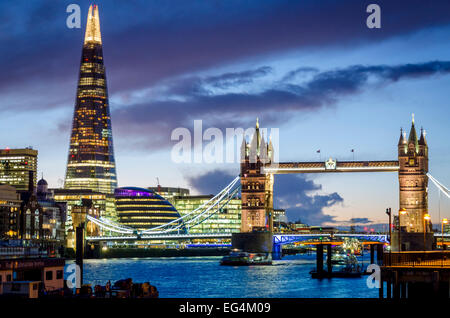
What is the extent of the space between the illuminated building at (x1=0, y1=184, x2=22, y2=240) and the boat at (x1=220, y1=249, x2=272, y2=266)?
5561cm

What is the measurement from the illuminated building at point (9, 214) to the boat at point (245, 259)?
55.6 m

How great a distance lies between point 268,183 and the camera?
14525 cm

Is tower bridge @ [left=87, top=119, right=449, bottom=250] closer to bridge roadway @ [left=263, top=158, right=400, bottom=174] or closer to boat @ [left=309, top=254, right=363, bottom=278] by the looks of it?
bridge roadway @ [left=263, top=158, right=400, bottom=174]

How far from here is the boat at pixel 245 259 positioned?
413ft

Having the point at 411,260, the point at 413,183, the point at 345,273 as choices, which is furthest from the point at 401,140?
the point at 411,260

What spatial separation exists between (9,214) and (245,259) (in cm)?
6403

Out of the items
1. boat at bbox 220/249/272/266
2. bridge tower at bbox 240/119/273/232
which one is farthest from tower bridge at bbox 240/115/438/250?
boat at bbox 220/249/272/266

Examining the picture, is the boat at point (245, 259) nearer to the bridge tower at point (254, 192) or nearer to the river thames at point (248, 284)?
the bridge tower at point (254, 192)

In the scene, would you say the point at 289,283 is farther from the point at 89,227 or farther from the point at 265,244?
the point at 89,227

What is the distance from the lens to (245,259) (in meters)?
128

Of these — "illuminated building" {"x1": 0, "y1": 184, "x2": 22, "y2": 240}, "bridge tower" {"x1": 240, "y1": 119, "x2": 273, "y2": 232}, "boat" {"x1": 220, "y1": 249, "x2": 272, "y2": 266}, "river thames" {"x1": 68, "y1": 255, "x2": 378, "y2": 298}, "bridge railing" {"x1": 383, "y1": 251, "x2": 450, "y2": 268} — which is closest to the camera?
"bridge railing" {"x1": 383, "y1": 251, "x2": 450, "y2": 268}

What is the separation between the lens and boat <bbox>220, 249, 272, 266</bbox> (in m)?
126

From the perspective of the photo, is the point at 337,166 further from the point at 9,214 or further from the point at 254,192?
the point at 9,214
